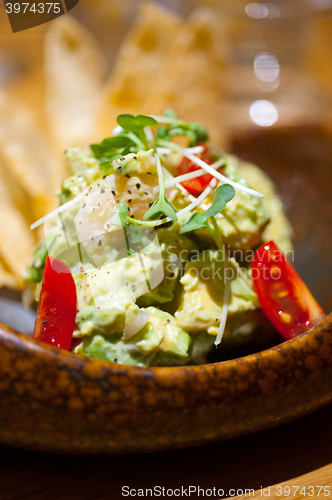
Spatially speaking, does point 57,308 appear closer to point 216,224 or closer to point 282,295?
point 216,224

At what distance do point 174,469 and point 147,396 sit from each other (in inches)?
9.2

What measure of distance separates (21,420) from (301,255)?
1036 millimetres

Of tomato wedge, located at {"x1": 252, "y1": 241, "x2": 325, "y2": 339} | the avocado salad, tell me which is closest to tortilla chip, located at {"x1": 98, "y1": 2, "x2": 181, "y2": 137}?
the avocado salad

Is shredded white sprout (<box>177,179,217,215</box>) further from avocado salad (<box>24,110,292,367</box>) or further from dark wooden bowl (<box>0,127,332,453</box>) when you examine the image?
dark wooden bowl (<box>0,127,332,453</box>)

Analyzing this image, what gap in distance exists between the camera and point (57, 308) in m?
0.81

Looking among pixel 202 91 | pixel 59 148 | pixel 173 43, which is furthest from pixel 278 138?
pixel 59 148

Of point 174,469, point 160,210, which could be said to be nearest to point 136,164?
point 160,210

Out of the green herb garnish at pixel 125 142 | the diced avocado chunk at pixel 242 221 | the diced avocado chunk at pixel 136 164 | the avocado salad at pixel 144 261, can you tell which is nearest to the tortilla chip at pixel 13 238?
the avocado salad at pixel 144 261

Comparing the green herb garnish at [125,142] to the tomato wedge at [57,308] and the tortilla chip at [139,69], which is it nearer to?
the tomato wedge at [57,308]

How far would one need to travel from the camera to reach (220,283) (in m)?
0.90

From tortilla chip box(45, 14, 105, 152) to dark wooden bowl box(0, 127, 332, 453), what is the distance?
1.43 m

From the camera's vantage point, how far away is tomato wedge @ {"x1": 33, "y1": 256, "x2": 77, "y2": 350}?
0.79 metres

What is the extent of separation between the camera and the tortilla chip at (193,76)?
1.74 m

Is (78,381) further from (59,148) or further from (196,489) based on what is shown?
(59,148)
